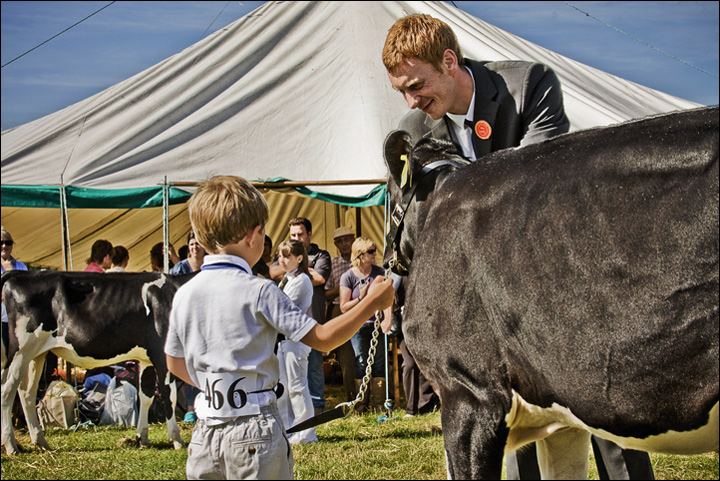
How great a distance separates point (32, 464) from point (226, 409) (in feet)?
14.6

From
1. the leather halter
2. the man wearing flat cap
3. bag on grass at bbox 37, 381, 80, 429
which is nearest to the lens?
the leather halter

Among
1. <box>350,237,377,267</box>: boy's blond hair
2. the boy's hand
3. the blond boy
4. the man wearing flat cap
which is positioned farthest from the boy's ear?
the man wearing flat cap

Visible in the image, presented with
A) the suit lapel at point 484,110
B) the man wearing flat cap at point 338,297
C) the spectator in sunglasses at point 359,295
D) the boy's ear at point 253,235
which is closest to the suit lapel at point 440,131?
the suit lapel at point 484,110

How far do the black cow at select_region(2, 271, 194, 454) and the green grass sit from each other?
1.27ft

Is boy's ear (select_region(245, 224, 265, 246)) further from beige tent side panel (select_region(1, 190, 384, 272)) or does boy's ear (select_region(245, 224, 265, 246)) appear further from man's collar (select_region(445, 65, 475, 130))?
beige tent side panel (select_region(1, 190, 384, 272))

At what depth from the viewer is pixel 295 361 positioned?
6.58 m

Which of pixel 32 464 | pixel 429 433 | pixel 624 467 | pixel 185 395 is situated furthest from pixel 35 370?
pixel 624 467

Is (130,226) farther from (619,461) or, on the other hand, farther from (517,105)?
(619,461)

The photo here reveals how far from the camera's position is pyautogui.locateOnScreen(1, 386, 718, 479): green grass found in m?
5.29

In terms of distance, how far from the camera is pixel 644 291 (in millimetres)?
1854

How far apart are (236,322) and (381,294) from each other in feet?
1.73

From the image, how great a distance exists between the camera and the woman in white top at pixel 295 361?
21.4 ft

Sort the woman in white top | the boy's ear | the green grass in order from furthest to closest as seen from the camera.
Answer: the woman in white top < the green grass < the boy's ear

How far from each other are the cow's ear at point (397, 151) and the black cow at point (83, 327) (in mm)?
4348
